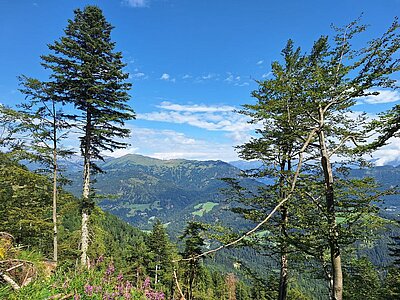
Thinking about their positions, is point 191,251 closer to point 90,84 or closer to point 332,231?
point 332,231

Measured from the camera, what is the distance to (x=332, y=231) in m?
6.11

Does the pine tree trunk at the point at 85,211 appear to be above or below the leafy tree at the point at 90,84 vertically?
below

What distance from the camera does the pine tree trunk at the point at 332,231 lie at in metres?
5.50

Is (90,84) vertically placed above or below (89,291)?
above

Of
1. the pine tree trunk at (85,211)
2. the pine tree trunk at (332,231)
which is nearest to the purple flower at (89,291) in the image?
the pine tree trunk at (332,231)

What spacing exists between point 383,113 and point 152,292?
527cm

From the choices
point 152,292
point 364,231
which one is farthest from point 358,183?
point 152,292

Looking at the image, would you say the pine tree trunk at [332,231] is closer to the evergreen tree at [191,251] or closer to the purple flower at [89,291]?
the evergreen tree at [191,251]

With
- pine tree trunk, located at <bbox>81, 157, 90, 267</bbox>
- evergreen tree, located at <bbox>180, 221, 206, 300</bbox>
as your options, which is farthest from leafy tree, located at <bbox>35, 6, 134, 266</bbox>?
evergreen tree, located at <bbox>180, 221, 206, 300</bbox>

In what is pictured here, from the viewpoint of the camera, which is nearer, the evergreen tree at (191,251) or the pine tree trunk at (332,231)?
the evergreen tree at (191,251)

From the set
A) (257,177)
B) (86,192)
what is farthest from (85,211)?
(257,177)

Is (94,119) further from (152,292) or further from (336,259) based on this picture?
(336,259)

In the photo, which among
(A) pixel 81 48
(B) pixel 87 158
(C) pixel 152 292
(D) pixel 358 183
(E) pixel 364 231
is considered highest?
(A) pixel 81 48

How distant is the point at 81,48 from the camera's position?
43.9 feet
